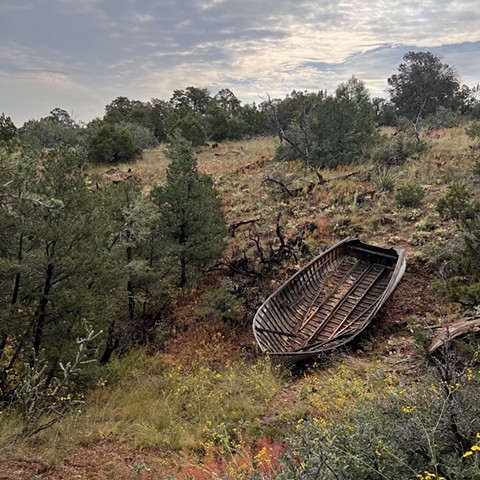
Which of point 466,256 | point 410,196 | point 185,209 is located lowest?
point 466,256

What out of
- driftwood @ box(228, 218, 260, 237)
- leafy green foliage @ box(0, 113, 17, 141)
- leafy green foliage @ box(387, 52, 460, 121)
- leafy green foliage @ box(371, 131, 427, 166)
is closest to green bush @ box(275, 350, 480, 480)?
driftwood @ box(228, 218, 260, 237)

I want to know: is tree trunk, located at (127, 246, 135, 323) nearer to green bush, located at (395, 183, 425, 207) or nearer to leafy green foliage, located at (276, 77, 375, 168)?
green bush, located at (395, 183, 425, 207)

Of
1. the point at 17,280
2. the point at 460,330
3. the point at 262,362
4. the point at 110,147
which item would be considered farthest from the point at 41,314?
the point at 110,147

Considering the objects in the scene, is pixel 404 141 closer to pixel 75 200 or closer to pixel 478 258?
pixel 478 258

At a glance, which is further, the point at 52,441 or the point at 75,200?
the point at 75,200

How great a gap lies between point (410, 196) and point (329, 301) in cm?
631

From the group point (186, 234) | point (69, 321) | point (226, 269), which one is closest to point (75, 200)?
point (69, 321)

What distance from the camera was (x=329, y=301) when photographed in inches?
388

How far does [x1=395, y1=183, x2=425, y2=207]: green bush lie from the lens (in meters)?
13.7

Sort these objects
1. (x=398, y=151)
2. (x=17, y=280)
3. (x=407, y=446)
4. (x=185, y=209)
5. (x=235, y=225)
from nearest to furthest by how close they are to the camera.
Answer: (x=407, y=446) → (x=17, y=280) → (x=185, y=209) → (x=235, y=225) → (x=398, y=151)

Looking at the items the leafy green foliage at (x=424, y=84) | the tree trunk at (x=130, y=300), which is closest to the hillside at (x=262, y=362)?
the tree trunk at (x=130, y=300)

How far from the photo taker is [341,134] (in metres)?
19.6

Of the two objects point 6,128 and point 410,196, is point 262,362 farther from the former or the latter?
point 6,128

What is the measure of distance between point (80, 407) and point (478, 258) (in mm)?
7545
